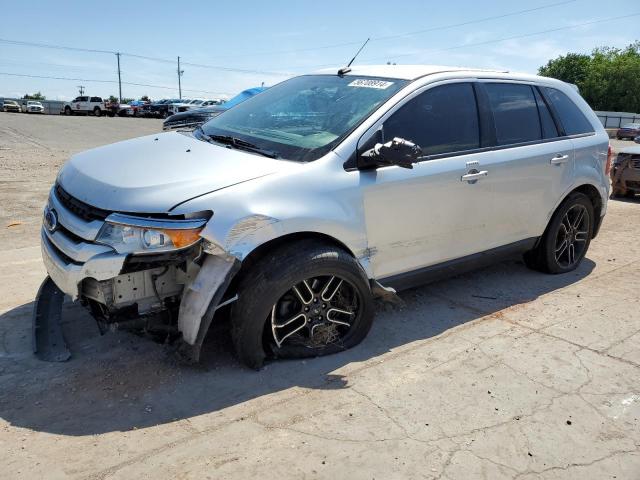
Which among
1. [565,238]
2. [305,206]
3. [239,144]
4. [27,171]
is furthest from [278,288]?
[27,171]

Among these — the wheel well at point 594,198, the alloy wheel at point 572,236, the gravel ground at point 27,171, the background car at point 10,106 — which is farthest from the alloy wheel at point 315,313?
the background car at point 10,106

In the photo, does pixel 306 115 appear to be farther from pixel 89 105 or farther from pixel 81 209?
pixel 89 105

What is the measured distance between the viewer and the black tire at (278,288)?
10.7ft

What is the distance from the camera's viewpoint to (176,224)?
2.99 m

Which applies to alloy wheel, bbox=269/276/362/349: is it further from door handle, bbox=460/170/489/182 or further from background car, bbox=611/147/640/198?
background car, bbox=611/147/640/198

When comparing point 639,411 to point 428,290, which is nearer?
point 639,411

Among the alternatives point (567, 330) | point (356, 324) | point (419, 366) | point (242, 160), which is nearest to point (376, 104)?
point (242, 160)

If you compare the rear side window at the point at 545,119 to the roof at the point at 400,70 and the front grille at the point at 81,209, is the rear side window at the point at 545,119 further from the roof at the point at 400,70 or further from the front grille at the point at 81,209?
the front grille at the point at 81,209

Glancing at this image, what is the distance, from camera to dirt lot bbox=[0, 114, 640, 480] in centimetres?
269

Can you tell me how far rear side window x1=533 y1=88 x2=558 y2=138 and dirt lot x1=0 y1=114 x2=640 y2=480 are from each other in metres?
1.53

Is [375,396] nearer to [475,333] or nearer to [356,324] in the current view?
[356,324]

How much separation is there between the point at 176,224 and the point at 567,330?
303 centimetres

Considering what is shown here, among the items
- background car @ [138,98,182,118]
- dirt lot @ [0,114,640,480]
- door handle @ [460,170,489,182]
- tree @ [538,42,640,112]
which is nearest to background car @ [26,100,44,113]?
background car @ [138,98,182,118]

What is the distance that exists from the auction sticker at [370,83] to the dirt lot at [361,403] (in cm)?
174
